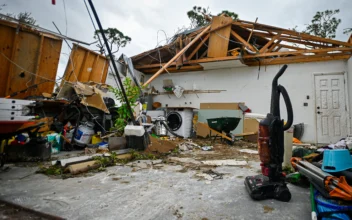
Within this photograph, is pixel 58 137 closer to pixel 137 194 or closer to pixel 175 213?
pixel 137 194

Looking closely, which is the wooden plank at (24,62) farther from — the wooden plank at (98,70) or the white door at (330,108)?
the white door at (330,108)

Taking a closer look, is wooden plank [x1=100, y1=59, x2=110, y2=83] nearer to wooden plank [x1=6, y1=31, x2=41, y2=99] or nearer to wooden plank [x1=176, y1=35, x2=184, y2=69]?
wooden plank [x1=6, y1=31, x2=41, y2=99]

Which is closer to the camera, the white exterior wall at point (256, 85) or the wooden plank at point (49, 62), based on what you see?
the wooden plank at point (49, 62)

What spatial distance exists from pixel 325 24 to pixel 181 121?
981cm

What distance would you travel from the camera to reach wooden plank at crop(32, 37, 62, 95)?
4.42m

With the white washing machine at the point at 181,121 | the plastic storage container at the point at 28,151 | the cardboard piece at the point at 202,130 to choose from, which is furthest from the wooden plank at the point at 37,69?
the cardboard piece at the point at 202,130

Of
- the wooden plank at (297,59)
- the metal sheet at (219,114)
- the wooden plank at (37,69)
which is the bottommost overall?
the metal sheet at (219,114)

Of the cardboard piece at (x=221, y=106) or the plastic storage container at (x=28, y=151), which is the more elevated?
the cardboard piece at (x=221, y=106)

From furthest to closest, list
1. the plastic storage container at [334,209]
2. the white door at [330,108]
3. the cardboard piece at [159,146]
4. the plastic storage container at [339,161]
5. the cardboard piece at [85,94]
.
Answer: the white door at [330,108] < the cardboard piece at [85,94] < the cardboard piece at [159,146] < the plastic storage container at [339,161] < the plastic storage container at [334,209]

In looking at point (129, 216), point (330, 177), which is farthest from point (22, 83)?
point (330, 177)

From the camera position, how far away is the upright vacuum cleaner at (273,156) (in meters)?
1.77

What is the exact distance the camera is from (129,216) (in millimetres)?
1483

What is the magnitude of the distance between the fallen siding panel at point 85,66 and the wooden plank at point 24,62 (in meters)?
1.02

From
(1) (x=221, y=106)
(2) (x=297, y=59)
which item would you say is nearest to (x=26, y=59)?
(1) (x=221, y=106)
